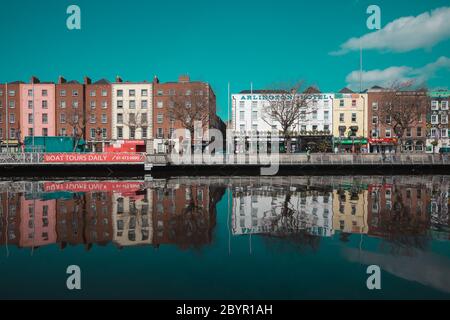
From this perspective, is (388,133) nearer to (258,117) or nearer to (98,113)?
(258,117)

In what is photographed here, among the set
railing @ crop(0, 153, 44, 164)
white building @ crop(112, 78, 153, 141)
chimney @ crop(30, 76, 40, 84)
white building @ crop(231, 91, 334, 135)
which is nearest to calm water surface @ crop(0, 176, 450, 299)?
railing @ crop(0, 153, 44, 164)

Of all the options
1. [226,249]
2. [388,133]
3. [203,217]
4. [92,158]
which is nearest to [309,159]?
[92,158]

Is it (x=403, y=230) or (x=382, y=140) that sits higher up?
(x=382, y=140)

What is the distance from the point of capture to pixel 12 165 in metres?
37.7

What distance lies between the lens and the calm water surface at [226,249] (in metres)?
7.23

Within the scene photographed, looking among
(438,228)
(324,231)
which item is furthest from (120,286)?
(438,228)

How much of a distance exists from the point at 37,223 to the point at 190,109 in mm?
44632

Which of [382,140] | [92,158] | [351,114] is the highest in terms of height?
[351,114]

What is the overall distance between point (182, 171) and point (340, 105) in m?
42.7

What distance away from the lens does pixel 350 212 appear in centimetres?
1534

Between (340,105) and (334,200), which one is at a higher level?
(340,105)
